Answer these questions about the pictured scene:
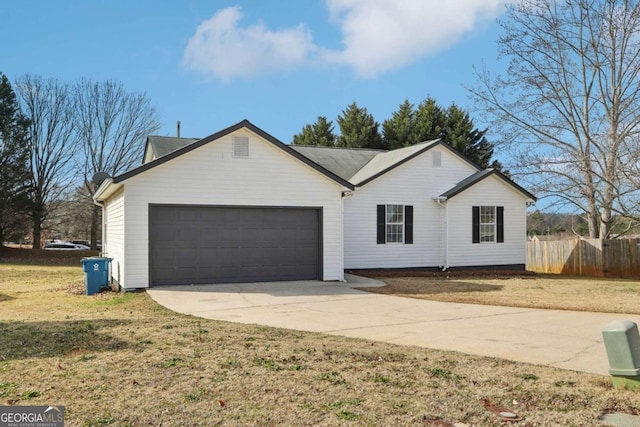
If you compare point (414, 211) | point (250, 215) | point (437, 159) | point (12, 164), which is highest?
point (12, 164)

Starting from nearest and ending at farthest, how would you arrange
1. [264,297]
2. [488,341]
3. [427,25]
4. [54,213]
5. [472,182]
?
[488,341]
[264,297]
[427,25]
[472,182]
[54,213]

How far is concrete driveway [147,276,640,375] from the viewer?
282 inches

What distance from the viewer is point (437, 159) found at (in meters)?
21.4

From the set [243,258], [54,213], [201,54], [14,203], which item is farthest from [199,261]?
[54,213]

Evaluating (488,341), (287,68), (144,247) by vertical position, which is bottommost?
(488,341)

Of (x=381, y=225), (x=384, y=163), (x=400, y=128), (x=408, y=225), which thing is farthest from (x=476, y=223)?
(x=400, y=128)

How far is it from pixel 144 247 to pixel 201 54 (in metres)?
8.48

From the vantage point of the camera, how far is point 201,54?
19172 millimetres

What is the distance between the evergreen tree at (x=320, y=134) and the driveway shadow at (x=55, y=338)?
36229 mm

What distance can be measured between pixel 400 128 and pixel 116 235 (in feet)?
91.8

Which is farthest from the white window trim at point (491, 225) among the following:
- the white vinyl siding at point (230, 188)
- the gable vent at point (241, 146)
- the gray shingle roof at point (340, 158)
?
the gable vent at point (241, 146)

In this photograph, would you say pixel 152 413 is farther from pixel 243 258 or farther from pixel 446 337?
pixel 243 258

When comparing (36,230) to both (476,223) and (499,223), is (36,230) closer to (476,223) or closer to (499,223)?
(476,223)

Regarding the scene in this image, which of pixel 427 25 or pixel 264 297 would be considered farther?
pixel 427 25
